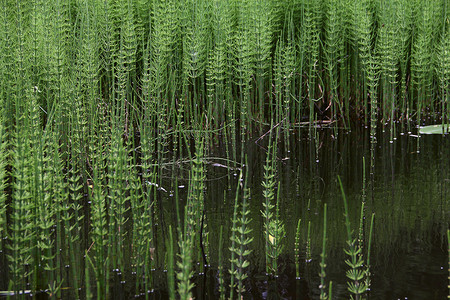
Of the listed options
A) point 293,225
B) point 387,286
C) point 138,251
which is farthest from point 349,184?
point 138,251

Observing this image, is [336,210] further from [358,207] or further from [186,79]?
[186,79]

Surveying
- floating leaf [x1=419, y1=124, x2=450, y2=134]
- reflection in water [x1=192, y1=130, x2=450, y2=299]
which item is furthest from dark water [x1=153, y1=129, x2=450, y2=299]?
floating leaf [x1=419, y1=124, x2=450, y2=134]

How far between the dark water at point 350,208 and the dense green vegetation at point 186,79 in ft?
0.29

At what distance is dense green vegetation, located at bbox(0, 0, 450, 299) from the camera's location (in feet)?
9.98

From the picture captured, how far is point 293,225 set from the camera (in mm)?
2922

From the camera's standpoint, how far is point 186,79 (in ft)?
13.8

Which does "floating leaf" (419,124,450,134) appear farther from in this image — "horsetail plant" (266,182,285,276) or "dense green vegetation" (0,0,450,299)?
"horsetail plant" (266,182,285,276)

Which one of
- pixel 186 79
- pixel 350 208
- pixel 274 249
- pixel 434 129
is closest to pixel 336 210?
pixel 350 208

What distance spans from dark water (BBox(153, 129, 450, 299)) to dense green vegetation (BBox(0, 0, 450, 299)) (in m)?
0.09

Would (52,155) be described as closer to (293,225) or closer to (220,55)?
(293,225)

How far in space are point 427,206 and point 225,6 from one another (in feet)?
6.55

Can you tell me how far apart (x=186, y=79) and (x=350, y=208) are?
156 cm

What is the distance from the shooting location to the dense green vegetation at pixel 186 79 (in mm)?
3041

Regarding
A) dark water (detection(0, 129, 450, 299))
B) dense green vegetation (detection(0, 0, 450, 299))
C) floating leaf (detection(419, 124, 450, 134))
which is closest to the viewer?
dark water (detection(0, 129, 450, 299))
